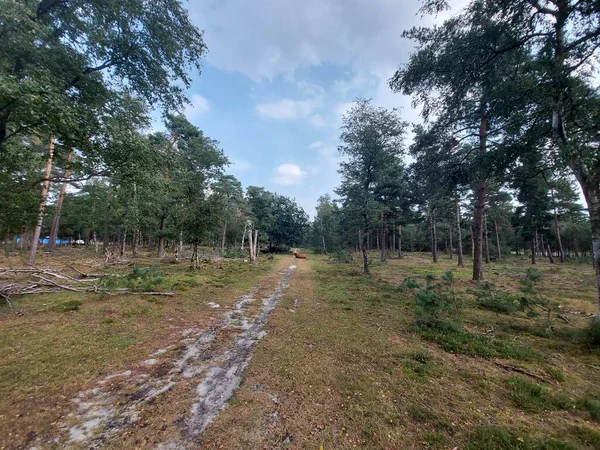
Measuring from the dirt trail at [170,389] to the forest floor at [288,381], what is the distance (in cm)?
2

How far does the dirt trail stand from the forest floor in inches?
0.7

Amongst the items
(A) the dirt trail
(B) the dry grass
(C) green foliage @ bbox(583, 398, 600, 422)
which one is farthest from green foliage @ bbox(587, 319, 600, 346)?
(B) the dry grass

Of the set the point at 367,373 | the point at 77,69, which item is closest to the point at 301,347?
the point at 367,373

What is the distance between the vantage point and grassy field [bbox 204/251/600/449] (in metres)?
2.38

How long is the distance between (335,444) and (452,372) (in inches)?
94.9

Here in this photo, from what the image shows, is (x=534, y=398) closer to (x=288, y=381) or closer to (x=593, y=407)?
(x=593, y=407)

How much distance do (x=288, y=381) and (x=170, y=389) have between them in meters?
1.53

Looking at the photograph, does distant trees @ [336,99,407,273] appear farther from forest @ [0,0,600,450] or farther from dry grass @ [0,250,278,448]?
dry grass @ [0,250,278,448]

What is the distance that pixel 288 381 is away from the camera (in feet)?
11.0

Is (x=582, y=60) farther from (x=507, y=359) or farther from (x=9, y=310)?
(x=9, y=310)

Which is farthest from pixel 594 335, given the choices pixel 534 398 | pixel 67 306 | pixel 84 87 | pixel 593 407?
pixel 84 87

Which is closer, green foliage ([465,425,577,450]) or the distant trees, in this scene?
green foliage ([465,425,577,450])

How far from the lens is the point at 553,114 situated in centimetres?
549

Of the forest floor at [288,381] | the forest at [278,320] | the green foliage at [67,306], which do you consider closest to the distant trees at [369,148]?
the forest at [278,320]
